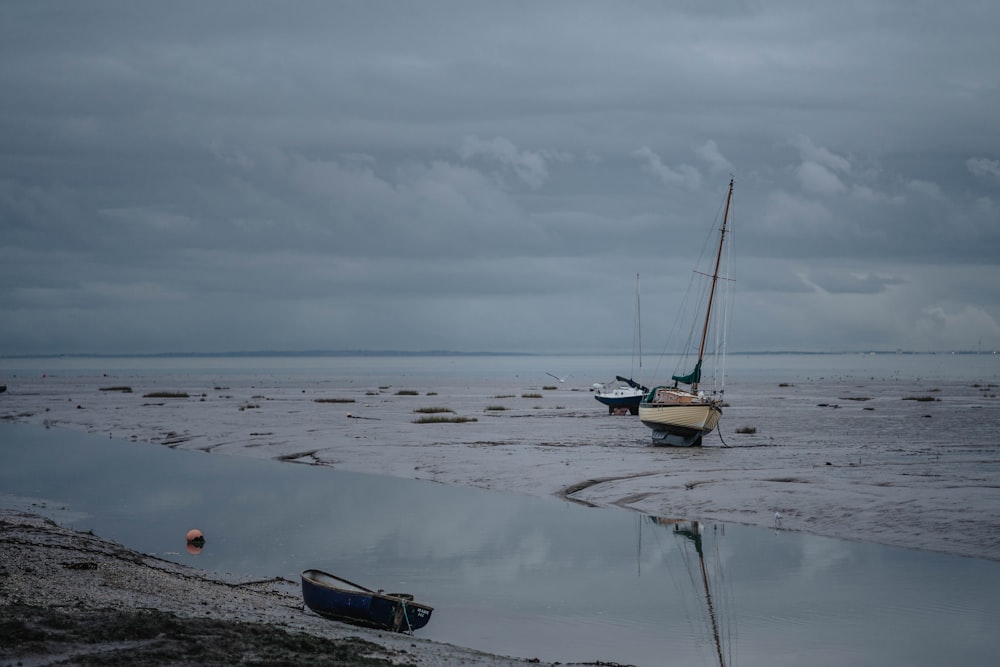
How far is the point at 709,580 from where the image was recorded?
66.5 ft

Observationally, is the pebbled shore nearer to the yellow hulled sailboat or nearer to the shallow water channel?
the shallow water channel

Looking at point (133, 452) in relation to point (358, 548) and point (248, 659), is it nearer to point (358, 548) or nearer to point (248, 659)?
point (358, 548)

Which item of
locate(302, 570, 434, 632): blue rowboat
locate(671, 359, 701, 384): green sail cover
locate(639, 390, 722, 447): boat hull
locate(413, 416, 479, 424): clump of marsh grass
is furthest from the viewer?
locate(413, 416, 479, 424): clump of marsh grass

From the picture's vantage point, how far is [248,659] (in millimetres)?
11758

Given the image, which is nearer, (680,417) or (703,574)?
(703,574)

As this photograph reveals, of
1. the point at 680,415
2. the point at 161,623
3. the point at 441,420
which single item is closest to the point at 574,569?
the point at 161,623

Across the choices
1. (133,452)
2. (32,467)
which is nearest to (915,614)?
(32,467)

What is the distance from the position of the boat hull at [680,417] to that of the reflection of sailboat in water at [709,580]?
58.3 ft

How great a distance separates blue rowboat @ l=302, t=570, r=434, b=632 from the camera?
1503cm

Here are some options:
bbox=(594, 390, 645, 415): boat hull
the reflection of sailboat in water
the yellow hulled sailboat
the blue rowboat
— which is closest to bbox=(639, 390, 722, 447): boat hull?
the yellow hulled sailboat

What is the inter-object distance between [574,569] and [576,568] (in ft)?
0.35

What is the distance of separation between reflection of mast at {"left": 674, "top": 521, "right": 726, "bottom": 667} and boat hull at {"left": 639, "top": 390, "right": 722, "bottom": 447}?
18.4m

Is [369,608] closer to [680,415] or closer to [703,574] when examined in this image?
[703,574]

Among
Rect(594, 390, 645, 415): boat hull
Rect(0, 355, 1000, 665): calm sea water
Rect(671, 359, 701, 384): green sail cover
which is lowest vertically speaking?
Rect(0, 355, 1000, 665): calm sea water
